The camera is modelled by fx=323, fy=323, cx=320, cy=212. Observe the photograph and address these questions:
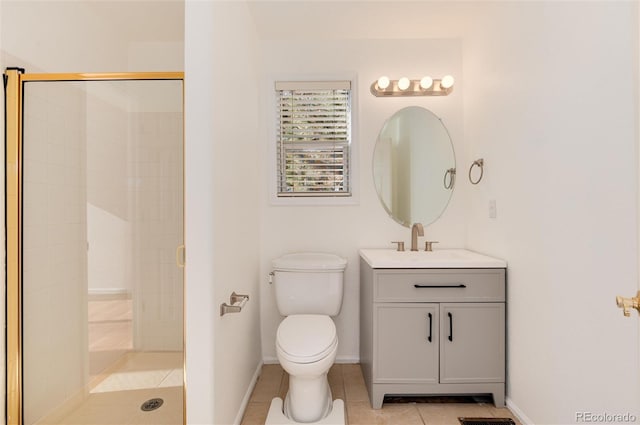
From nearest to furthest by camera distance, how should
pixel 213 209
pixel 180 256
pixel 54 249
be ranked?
1. pixel 213 209
2. pixel 180 256
3. pixel 54 249

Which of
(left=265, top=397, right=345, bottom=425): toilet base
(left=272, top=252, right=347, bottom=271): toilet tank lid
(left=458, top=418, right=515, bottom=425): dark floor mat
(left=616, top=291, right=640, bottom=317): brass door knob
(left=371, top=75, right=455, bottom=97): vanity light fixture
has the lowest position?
(left=458, top=418, right=515, bottom=425): dark floor mat

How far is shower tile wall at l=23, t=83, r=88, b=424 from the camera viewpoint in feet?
5.22

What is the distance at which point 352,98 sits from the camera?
8.00ft

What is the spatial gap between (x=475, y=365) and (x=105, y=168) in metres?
2.24

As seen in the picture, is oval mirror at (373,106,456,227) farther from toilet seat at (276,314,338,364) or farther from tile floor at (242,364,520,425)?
tile floor at (242,364,520,425)

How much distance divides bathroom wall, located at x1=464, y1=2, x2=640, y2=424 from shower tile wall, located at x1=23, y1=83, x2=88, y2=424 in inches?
86.5

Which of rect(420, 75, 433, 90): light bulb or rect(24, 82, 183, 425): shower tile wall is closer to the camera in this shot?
rect(24, 82, 183, 425): shower tile wall

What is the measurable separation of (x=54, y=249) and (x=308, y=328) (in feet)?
4.50

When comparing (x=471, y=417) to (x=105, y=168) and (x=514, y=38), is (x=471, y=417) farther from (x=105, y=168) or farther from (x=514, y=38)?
(x=105, y=168)

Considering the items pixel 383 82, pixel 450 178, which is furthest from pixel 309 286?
pixel 383 82

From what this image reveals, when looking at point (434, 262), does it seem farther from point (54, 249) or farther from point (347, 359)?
point (54, 249)

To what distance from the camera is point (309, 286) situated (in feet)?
6.97

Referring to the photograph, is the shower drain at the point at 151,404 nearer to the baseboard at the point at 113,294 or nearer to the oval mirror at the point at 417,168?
the baseboard at the point at 113,294

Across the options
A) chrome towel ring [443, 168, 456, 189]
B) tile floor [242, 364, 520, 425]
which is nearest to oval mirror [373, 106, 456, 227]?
chrome towel ring [443, 168, 456, 189]
